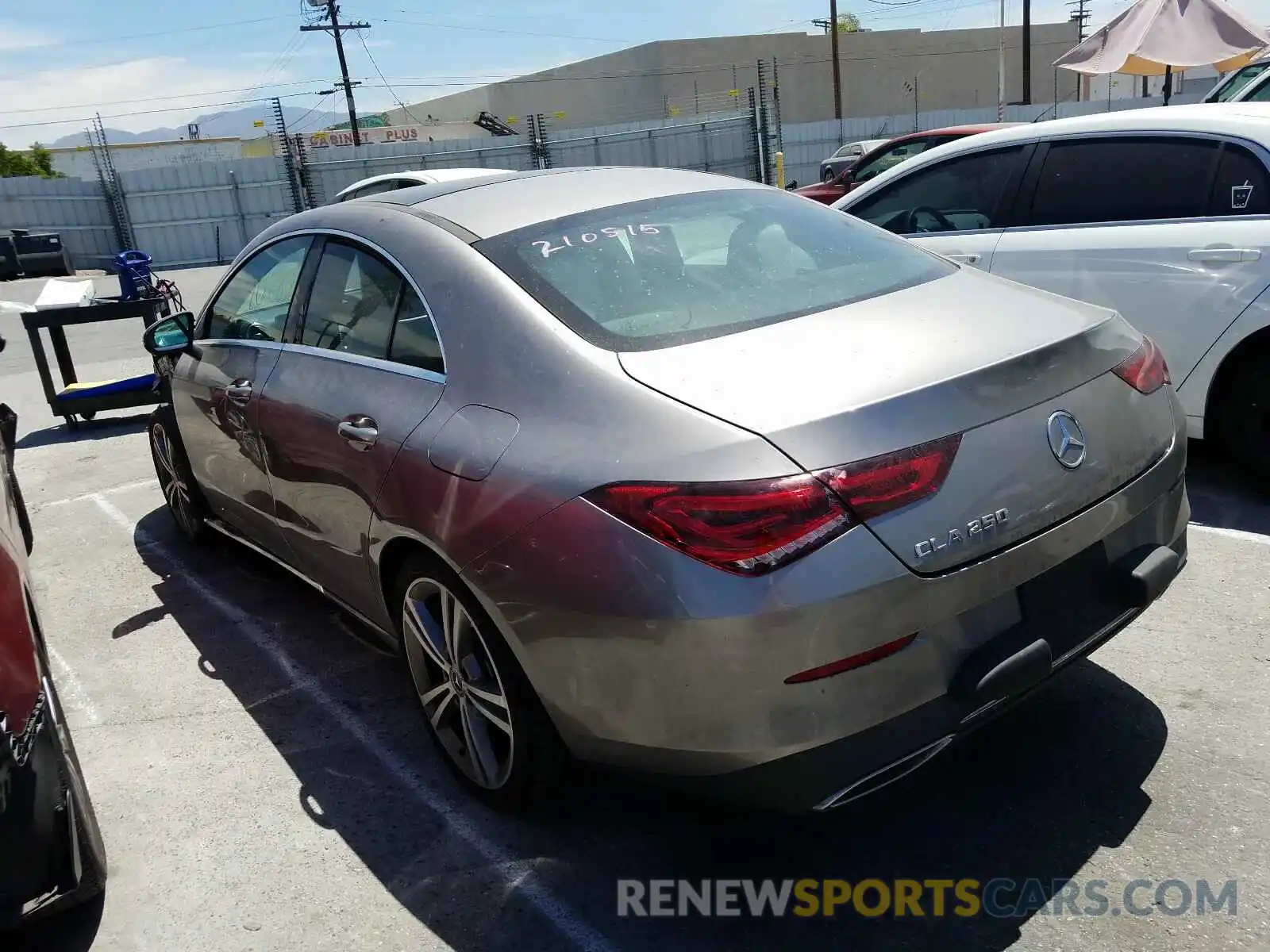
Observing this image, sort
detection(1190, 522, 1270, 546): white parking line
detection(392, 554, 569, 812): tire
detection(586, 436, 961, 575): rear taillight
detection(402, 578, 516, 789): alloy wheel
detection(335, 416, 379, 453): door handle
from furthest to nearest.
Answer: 1. detection(1190, 522, 1270, 546): white parking line
2. detection(335, 416, 379, 453): door handle
3. detection(402, 578, 516, 789): alloy wheel
4. detection(392, 554, 569, 812): tire
5. detection(586, 436, 961, 575): rear taillight

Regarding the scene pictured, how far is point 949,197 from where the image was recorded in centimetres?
546

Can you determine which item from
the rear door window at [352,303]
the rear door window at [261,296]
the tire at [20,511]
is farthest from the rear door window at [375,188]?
the rear door window at [352,303]

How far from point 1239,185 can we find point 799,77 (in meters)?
61.9

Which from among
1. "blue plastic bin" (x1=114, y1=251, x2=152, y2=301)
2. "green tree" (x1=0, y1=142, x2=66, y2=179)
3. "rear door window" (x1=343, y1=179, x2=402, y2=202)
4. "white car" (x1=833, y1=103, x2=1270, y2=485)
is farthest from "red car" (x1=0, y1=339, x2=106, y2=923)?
"green tree" (x1=0, y1=142, x2=66, y2=179)

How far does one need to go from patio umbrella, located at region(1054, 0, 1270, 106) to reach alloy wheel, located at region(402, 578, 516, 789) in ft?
45.2

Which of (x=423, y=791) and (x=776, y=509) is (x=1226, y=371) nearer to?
(x=776, y=509)

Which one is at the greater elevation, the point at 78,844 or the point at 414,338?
the point at 414,338

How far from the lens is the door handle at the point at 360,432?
293 cm

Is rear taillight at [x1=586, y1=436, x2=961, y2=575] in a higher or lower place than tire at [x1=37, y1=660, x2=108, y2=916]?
higher

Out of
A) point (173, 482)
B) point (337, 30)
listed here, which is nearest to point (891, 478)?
point (173, 482)

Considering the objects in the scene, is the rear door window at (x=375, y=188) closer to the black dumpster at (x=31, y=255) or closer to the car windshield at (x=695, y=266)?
the car windshield at (x=695, y=266)

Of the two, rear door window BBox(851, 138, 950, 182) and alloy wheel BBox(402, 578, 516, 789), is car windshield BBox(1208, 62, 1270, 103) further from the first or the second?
alloy wheel BBox(402, 578, 516, 789)

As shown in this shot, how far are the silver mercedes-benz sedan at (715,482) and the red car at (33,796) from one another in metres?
0.91

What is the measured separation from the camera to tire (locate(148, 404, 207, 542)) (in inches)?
194
